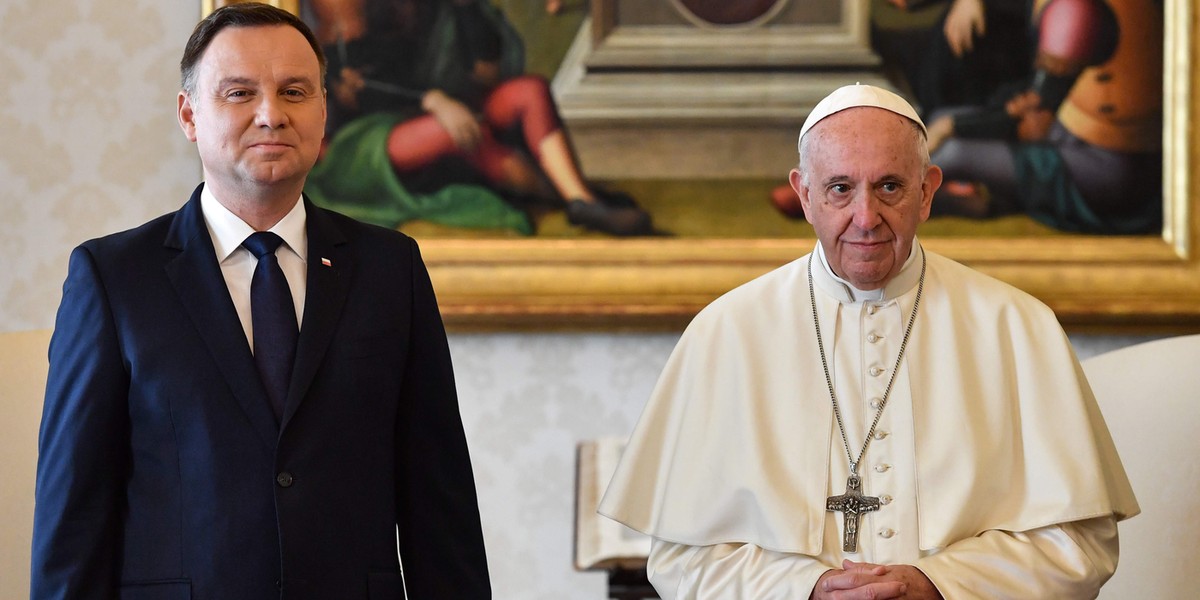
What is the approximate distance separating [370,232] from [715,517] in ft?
2.74

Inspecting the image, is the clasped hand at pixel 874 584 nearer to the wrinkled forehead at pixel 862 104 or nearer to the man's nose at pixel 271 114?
the wrinkled forehead at pixel 862 104

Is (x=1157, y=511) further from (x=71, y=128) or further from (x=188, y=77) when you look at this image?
(x=71, y=128)

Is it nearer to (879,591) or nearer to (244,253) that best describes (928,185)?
(879,591)

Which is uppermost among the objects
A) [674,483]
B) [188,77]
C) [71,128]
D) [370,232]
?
[71,128]

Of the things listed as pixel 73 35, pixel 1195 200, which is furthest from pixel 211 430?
pixel 1195 200

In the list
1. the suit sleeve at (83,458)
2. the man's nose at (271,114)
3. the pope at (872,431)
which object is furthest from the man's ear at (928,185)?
the suit sleeve at (83,458)

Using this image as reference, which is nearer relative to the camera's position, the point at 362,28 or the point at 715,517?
the point at 715,517

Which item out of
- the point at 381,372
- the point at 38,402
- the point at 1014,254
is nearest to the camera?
the point at 381,372

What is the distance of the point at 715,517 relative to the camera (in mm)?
2400

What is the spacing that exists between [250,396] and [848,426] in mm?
1116

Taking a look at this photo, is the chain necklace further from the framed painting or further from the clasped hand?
the framed painting

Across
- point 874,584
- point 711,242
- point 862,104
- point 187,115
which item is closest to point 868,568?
point 874,584

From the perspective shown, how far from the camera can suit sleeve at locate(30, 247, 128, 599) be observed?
199 cm

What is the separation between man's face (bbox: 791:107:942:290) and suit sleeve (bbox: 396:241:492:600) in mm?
772
